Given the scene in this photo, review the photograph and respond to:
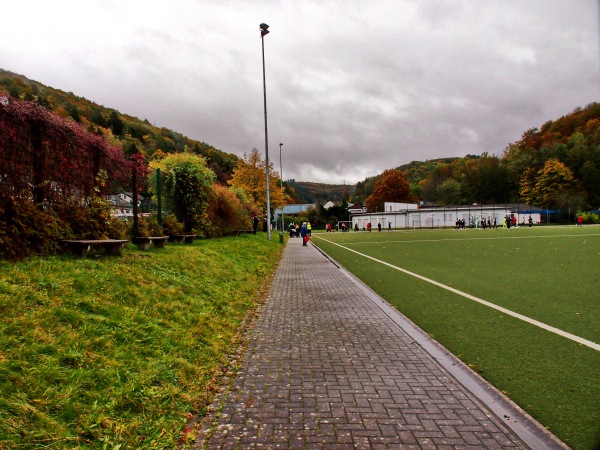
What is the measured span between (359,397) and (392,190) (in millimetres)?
112867

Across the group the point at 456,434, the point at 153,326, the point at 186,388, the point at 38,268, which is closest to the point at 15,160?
the point at 38,268

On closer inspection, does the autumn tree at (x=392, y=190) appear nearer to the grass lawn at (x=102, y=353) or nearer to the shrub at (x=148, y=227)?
the shrub at (x=148, y=227)

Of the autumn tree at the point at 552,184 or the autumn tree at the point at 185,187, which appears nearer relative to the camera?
the autumn tree at the point at 185,187

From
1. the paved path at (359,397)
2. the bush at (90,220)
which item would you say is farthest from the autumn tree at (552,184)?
Answer: the paved path at (359,397)

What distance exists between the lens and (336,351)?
4.97 metres

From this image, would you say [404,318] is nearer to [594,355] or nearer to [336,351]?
[336,351]

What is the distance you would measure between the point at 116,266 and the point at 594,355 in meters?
6.85


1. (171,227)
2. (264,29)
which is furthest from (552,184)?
(171,227)

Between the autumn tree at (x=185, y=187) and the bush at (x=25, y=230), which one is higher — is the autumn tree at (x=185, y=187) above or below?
above

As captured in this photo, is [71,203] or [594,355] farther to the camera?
[71,203]

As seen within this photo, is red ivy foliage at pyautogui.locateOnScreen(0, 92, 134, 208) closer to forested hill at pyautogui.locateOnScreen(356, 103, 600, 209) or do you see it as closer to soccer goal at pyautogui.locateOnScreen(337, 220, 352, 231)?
soccer goal at pyautogui.locateOnScreen(337, 220, 352, 231)

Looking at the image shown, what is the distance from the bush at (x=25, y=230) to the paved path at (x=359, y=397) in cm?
350

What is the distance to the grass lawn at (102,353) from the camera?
109 inches

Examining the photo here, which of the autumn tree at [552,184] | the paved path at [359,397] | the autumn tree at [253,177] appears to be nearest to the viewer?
the paved path at [359,397]
